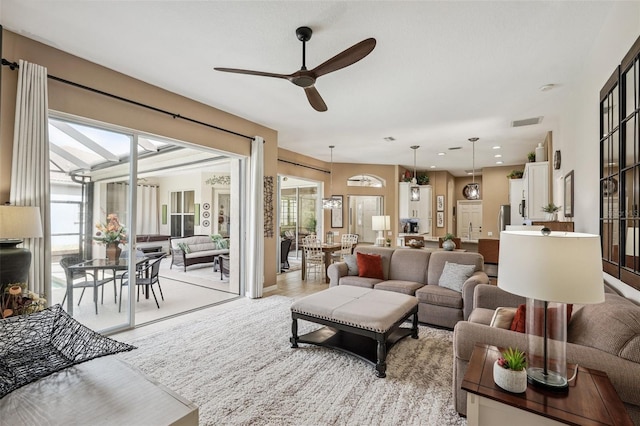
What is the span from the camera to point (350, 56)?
2406mm

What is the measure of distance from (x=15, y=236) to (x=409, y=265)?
4464mm

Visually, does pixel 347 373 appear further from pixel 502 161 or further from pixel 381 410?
pixel 502 161

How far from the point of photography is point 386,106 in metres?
4.58

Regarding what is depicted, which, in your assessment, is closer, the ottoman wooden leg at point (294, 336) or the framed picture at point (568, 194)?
the ottoman wooden leg at point (294, 336)

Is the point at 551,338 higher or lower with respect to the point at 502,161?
lower

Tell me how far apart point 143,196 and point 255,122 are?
7109mm

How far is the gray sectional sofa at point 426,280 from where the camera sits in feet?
12.3

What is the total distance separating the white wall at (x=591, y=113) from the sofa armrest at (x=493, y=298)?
2.60 ft

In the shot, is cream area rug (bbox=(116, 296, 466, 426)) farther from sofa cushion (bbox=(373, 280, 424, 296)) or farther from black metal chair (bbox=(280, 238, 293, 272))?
black metal chair (bbox=(280, 238, 293, 272))

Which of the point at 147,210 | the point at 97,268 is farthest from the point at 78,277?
the point at 147,210

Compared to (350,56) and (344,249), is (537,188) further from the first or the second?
(350,56)

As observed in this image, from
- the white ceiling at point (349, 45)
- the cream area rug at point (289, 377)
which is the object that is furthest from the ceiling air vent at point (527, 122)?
the cream area rug at point (289, 377)

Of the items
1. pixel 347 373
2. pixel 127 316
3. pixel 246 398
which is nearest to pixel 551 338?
pixel 347 373

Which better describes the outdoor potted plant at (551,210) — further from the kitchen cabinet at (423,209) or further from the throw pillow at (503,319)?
the kitchen cabinet at (423,209)
